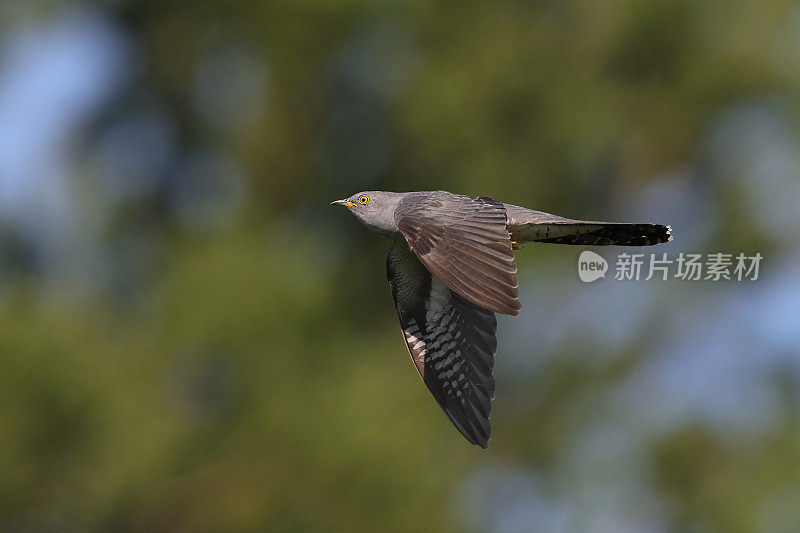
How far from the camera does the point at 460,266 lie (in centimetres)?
434

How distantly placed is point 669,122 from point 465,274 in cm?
1027

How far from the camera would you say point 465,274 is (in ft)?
14.1

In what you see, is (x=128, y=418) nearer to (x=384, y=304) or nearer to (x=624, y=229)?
(x=384, y=304)

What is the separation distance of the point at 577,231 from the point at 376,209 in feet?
2.80

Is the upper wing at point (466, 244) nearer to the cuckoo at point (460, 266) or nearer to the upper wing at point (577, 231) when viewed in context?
the cuckoo at point (460, 266)

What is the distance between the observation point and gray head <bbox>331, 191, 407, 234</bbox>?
510cm

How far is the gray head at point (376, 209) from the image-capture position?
16.7 ft

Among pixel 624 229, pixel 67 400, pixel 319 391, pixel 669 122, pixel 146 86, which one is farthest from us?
pixel 146 86

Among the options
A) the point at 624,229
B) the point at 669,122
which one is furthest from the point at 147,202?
the point at 624,229
